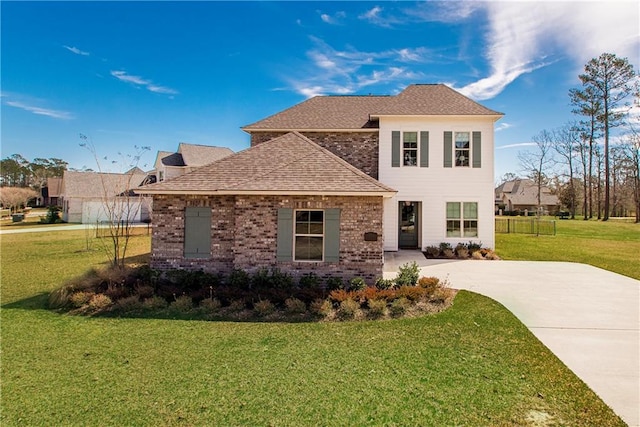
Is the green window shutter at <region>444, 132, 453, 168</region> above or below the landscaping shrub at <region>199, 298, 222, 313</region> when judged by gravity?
above

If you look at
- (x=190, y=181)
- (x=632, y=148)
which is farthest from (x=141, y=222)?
(x=632, y=148)

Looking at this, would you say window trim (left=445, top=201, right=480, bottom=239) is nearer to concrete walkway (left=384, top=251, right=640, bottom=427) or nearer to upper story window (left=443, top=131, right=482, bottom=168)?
upper story window (left=443, top=131, right=482, bottom=168)

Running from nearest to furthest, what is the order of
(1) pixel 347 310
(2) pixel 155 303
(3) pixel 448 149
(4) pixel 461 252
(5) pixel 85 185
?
(1) pixel 347 310
(2) pixel 155 303
(4) pixel 461 252
(3) pixel 448 149
(5) pixel 85 185

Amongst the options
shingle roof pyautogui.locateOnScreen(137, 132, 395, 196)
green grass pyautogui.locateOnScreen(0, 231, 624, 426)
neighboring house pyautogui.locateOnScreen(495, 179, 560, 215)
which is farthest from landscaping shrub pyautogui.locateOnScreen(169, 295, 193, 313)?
neighboring house pyautogui.locateOnScreen(495, 179, 560, 215)

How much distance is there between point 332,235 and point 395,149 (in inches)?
323

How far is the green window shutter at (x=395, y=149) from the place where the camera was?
15805 millimetres

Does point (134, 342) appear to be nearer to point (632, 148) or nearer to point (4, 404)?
point (4, 404)

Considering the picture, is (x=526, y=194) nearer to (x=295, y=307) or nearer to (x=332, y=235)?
(x=332, y=235)

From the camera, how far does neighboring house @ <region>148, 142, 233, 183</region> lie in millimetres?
32062

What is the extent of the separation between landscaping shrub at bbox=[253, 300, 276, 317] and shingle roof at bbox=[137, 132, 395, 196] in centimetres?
317

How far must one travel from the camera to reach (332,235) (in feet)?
31.0

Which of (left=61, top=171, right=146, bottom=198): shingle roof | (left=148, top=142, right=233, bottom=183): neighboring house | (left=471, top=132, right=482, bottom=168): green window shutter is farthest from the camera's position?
(left=61, top=171, right=146, bottom=198): shingle roof

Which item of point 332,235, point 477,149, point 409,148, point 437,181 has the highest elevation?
point 409,148

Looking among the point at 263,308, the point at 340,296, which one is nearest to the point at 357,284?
the point at 340,296
